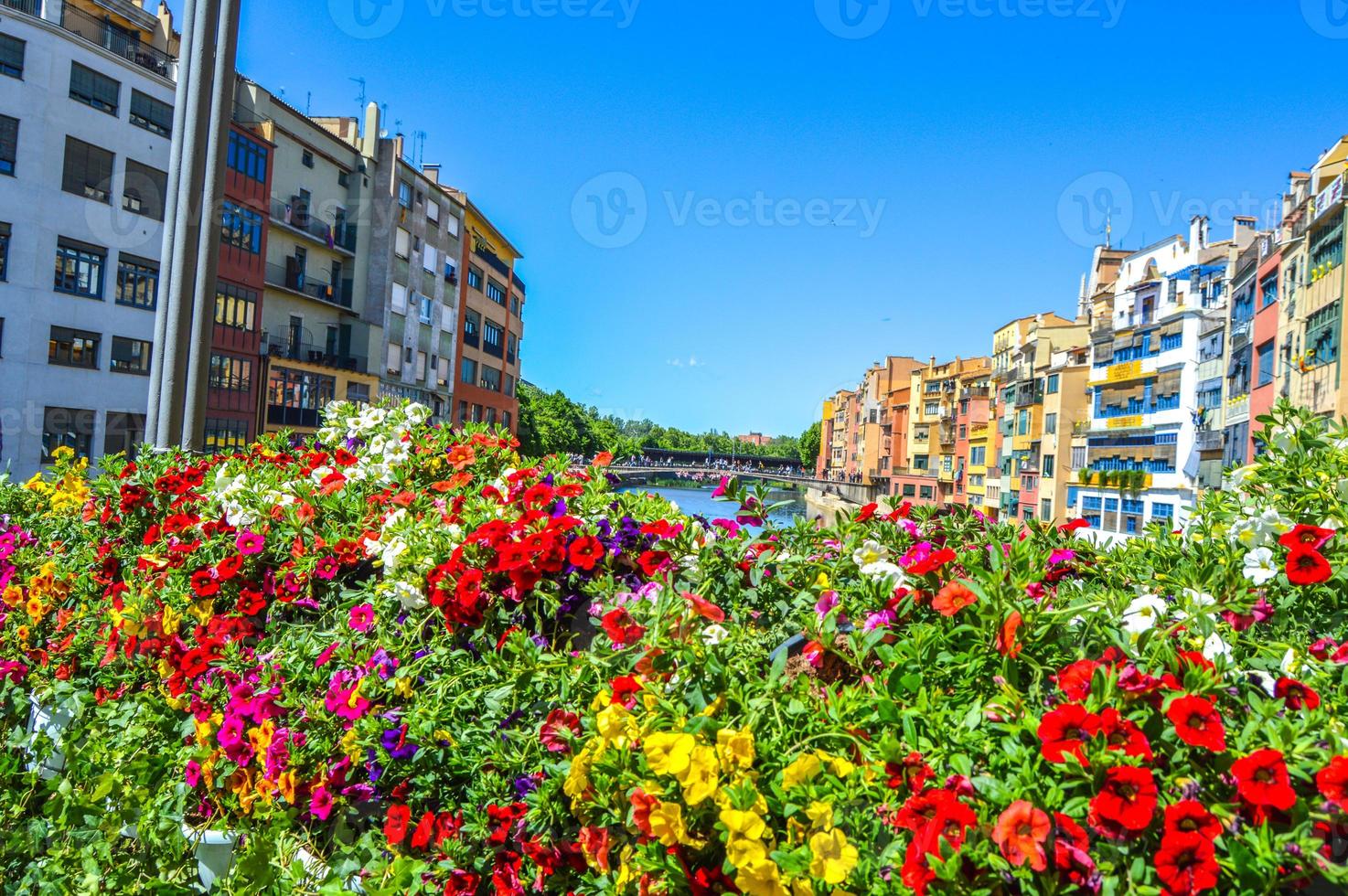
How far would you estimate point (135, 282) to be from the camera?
24.2 m

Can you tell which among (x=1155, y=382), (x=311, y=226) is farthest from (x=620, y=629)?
(x=1155, y=382)

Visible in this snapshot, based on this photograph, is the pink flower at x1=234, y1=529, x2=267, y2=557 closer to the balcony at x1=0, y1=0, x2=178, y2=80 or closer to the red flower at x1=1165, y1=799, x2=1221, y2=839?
the red flower at x1=1165, y1=799, x2=1221, y2=839

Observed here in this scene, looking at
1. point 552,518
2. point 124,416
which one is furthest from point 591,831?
point 124,416

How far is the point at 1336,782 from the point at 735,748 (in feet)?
2.83

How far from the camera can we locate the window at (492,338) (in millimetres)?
46000

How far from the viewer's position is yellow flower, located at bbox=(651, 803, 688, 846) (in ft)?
5.10

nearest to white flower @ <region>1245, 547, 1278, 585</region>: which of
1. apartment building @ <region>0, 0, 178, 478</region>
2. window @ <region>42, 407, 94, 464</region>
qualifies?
apartment building @ <region>0, 0, 178, 478</region>

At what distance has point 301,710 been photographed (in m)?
2.42

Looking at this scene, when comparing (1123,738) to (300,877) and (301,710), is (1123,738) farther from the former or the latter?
(301,710)

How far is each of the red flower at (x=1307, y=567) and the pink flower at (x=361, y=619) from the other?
2.24 meters

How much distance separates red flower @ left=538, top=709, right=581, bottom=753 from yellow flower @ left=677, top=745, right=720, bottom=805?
385 millimetres

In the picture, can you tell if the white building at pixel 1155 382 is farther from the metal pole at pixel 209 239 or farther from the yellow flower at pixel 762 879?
the yellow flower at pixel 762 879

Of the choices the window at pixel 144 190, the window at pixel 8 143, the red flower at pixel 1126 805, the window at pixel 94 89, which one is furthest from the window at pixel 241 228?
the red flower at pixel 1126 805

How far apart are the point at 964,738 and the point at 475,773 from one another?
3.69ft
